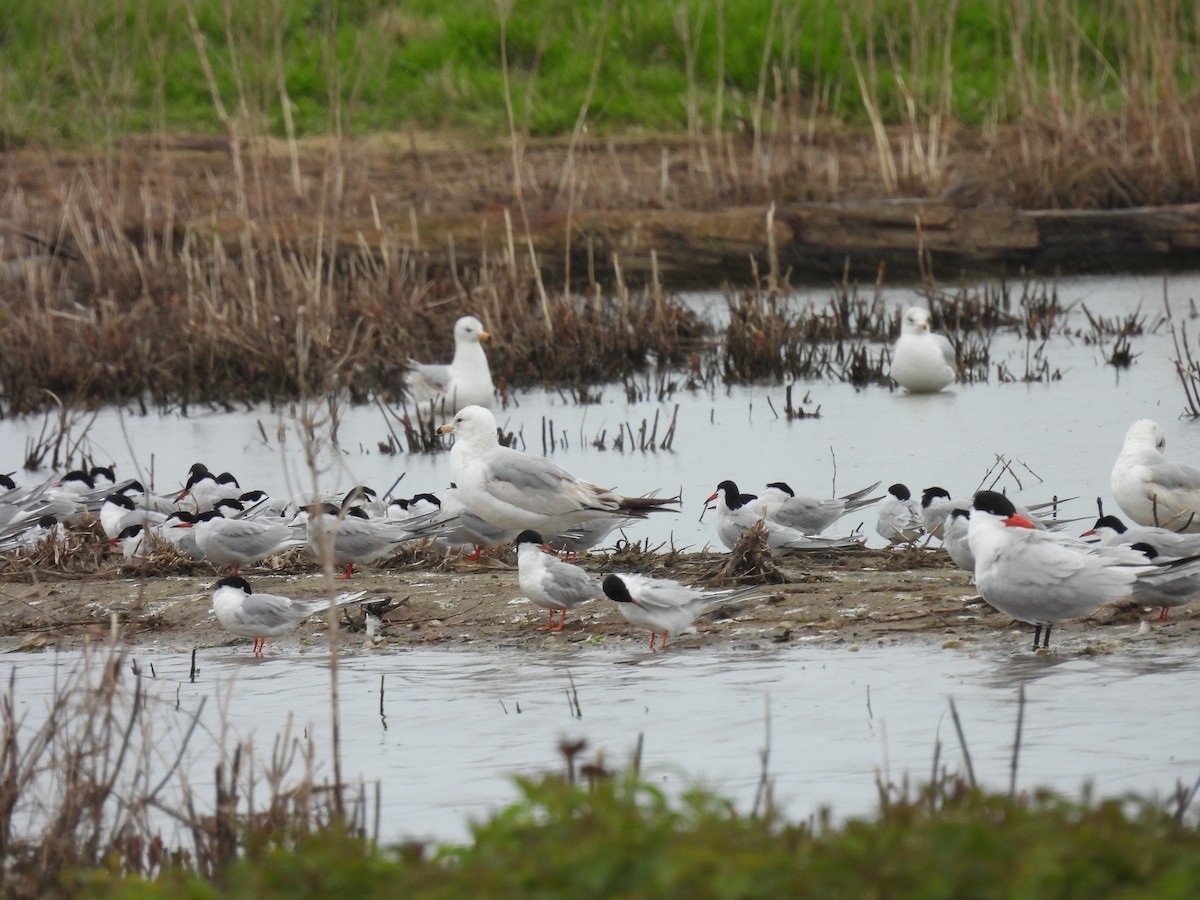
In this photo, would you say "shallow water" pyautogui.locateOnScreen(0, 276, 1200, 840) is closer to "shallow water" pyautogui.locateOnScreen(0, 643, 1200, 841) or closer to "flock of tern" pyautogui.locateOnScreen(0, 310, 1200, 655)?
"shallow water" pyautogui.locateOnScreen(0, 643, 1200, 841)

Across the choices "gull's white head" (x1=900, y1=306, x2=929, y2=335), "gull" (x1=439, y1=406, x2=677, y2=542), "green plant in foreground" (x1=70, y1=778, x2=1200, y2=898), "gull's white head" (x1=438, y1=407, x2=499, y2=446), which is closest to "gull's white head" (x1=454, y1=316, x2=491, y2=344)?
"gull's white head" (x1=900, y1=306, x2=929, y2=335)

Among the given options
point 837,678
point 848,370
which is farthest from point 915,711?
point 848,370

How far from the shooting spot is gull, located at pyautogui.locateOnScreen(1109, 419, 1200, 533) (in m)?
6.85

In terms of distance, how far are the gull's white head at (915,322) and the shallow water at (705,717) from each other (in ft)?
17.8

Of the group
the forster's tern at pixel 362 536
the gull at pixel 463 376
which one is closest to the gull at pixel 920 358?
the gull at pixel 463 376

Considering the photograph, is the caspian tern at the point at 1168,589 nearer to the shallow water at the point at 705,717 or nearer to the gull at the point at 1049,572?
the gull at the point at 1049,572

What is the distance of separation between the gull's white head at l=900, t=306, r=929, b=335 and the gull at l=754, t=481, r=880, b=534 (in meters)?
3.47

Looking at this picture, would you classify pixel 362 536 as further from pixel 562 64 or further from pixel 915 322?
pixel 562 64

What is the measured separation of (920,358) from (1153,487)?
408 centimetres

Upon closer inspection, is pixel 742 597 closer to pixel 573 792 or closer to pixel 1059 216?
pixel 573 792

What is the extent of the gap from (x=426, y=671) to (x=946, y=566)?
219cm

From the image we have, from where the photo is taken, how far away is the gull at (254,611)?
606 cm

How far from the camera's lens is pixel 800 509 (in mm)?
7328

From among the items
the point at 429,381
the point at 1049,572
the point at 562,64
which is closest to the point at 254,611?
the point at 1049,572
